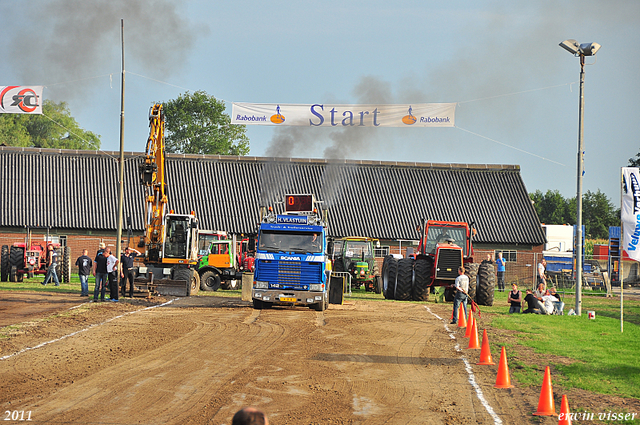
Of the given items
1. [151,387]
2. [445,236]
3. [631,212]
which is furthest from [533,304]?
[151,387]

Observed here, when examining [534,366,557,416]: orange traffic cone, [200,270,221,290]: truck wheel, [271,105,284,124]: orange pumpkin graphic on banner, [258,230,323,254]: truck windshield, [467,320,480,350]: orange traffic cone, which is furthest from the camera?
[200,270,221,290]: truck wheel

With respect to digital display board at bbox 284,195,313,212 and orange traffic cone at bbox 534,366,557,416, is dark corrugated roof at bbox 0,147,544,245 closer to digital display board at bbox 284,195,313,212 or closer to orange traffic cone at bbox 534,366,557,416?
digital display board at bbox 284,195,313,212

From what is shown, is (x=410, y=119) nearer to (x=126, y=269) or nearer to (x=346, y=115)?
(x=346, y=115)

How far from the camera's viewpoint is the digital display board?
90.6 ft

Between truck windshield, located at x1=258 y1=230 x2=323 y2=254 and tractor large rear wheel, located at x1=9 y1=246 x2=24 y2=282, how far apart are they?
55.5 feet

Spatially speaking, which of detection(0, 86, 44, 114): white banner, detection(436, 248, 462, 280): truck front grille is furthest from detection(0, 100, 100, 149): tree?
detection(436, 248, 462, 280): truck front grille

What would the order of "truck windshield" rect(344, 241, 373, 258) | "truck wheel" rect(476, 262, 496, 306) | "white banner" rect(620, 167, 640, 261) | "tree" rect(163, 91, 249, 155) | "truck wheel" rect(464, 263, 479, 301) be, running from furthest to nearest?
"tree" rect(163, 91, 249, 155)
"truck windshield" rect(344, 241, 373, 258)
"truck wheel" rect(476, 262, 496, 306)
"truck wheel" rect(464, 263, 479, 301)
"white banner" rect(620, 167, 640, 261)

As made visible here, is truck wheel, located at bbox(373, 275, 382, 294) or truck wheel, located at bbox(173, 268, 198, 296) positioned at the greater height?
truck wheel, located at bbox(173, 268, 198, 296)

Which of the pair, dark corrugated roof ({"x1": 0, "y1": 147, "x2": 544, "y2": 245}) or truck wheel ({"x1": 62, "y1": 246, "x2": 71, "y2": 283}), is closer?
truck wheel ({"x1": 62, "y1": 246, "x2": 71, "y2": 283})

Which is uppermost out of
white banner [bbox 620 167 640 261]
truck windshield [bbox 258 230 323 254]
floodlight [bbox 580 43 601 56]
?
floodlight [bbox 580 43 601 56]

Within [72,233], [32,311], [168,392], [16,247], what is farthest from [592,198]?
[168,392]

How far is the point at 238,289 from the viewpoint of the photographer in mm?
34812

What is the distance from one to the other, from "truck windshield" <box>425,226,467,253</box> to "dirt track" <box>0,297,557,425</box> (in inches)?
338

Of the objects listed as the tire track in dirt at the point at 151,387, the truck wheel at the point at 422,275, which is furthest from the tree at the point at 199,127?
the tire track in dirt at the point at 151,387
